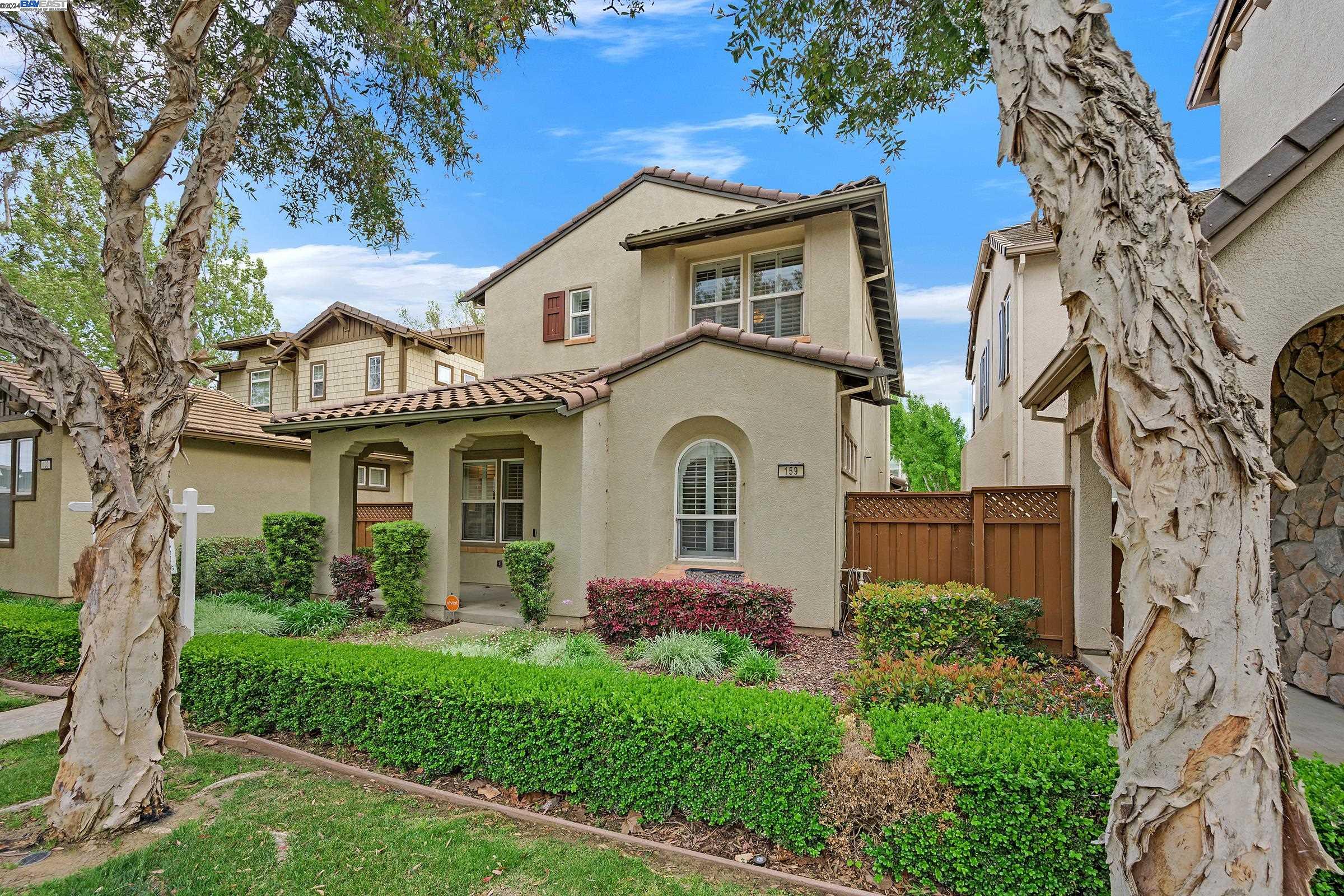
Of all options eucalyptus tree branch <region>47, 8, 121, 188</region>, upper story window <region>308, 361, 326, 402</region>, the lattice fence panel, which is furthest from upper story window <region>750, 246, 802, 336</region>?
upper story window <region>308, 361, 326, 402</region>

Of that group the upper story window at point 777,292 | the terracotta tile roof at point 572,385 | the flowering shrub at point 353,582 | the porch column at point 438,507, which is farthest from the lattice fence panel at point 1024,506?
the flowering shrub at point 353,582

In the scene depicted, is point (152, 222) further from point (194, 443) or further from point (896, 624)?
point (896, 624)

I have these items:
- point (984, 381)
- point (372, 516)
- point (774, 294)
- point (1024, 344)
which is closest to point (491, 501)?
point (372, 516)

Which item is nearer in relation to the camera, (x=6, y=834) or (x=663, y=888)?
(x=663, y=888)

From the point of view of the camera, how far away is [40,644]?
7.65 meters

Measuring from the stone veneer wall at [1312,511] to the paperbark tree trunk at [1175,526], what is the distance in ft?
15.5

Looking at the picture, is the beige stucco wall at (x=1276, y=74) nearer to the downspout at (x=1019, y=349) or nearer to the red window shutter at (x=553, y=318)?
the downspout at (x=1019, y=349)

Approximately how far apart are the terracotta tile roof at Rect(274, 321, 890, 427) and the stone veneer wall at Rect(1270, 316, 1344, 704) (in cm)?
406

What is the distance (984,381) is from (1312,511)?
11.7 m

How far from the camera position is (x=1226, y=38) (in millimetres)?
7609

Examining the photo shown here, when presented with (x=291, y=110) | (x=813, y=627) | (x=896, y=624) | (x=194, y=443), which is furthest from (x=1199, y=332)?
(x=194, y=443)

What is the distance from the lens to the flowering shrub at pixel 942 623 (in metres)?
6.60

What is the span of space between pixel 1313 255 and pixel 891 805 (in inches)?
191

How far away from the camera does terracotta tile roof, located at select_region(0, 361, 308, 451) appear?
12.0 m
